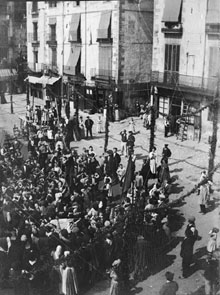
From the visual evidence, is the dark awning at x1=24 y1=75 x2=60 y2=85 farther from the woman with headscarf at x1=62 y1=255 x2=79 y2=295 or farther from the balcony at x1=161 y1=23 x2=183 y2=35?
the woman with headscarf at x1=62 y1=255 x2=79 y2=295

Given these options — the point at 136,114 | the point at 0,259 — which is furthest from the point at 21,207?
the point at 136,114

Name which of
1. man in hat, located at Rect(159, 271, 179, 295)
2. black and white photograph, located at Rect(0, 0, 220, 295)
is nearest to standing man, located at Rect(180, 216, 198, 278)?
black and white photograph, located at Rect(0, 0, 220, 295)

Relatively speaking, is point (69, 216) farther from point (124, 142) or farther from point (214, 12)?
point (214, 12)

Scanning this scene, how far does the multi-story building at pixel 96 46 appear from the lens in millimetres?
5121

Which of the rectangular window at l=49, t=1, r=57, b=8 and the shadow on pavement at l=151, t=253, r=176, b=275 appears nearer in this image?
the rectangular window at l=49, t=1, r=57, b=8

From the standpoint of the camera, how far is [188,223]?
607 centimetres

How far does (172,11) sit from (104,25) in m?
0.74

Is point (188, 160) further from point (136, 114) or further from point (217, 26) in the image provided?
point (217, 26)

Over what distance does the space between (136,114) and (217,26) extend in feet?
3.99

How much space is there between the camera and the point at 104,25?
5.18m

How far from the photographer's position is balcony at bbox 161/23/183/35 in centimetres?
546

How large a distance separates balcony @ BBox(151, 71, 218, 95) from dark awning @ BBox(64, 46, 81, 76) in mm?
809

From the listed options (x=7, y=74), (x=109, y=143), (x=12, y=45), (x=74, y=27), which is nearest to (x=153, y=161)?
(x=109, y=143)

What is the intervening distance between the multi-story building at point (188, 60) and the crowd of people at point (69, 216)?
621mm
